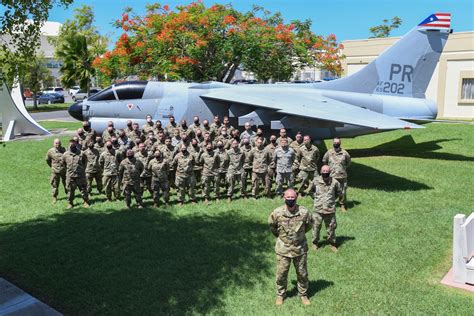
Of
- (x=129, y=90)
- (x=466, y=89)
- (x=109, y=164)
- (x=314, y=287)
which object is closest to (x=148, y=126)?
(x=129, y=90)

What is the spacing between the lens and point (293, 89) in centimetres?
1714

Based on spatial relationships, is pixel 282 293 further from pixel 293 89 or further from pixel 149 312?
pixel 293 89

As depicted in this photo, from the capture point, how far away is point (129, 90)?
1564 cm

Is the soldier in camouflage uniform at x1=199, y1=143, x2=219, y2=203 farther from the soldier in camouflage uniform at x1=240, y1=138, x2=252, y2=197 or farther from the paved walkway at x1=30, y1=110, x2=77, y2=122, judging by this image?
the paved walkway at x1=30, y1=110, x2=77, y2=122

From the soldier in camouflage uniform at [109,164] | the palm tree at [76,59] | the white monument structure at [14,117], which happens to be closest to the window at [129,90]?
the soldier in camouflage uniform at [109,164]

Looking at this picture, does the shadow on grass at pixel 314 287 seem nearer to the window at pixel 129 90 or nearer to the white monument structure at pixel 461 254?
the white monument structure at pixel 461 254

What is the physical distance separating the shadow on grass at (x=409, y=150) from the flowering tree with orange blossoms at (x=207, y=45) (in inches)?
231

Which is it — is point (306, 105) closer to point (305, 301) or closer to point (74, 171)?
point (74, 171)

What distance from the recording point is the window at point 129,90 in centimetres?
1563

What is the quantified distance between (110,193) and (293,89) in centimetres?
906

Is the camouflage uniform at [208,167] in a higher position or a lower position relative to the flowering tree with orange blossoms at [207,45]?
lower

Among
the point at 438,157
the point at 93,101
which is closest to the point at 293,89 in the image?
Answer: the point at 438,157

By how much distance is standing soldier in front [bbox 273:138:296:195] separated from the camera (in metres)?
11.1

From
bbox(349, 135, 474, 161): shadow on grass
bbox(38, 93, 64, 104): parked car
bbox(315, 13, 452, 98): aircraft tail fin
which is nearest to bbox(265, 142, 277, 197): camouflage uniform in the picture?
bbox(315, 13, 452, 98): aircraft tail fin
